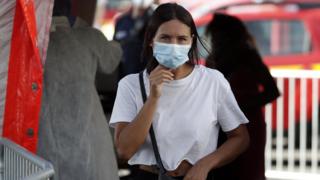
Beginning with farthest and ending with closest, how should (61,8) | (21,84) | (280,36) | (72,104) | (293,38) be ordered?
(280,36) → (293,38) → (61,8) → (72,104) → (21,84)

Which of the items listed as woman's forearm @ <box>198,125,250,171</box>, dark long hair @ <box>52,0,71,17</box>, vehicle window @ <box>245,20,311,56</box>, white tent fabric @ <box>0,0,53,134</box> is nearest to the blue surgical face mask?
woman's forearm @ <box>198,125,250,171</box>

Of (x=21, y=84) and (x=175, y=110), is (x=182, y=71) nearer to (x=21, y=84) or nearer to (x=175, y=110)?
(x=175, y=110)

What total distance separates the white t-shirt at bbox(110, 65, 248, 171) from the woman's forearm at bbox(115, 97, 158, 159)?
5 centimetres

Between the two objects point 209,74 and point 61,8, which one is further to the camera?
point 61,8

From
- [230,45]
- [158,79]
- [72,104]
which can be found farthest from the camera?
[230,45]

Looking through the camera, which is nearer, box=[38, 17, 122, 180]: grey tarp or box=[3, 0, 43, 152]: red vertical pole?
box=[3, 0, 43, 152]: red vertical pole

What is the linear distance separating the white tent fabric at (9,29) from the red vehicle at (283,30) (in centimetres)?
574

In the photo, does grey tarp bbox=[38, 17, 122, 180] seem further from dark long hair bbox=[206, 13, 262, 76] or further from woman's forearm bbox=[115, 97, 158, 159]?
woman's forearm bbox=[115, 97, 158, 159]

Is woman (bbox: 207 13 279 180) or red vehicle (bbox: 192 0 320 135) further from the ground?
woman (bbox: 207 13 279 180)

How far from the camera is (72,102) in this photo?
12.4ft

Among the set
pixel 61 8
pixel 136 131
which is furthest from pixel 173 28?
pixel 61 8

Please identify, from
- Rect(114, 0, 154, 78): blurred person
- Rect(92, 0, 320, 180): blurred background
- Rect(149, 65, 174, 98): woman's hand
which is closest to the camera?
Rect(149, 65, 174, 98): woman's hand

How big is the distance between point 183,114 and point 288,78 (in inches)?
175

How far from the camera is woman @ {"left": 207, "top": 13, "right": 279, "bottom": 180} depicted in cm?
403
